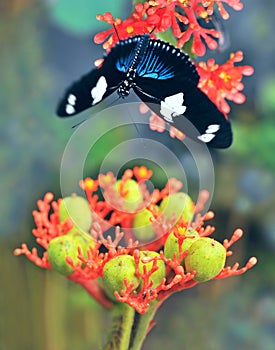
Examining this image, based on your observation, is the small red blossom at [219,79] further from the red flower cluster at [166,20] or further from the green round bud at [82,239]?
the green round bud at [82,239]

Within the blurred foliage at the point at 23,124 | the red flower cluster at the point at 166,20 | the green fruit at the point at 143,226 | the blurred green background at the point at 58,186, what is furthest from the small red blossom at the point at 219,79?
the blurred foliage at the point at 23,124

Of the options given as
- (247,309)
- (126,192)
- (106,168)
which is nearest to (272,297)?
(247,309)

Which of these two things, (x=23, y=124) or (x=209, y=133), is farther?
(x=23, y=124)

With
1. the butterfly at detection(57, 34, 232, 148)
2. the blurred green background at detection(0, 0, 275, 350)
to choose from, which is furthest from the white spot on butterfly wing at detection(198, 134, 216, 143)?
the blurred green background at detection(0, 0, 275, 350)

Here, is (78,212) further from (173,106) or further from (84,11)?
(84,11)

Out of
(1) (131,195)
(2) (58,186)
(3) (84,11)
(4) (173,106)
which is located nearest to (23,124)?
(2) (58,186)

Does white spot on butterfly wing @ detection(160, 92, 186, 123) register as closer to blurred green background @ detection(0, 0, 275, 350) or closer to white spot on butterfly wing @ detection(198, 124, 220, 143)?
white spot on butterfly wing @ detection(198, 124, 220, 143)
